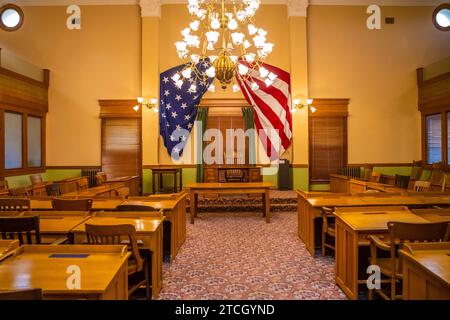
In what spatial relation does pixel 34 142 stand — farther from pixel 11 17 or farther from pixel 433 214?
pixel 433 214

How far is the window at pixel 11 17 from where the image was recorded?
10.5m

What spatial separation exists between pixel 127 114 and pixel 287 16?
21.0ft

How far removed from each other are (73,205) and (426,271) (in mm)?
4287

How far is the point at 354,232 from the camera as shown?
327 centimetres

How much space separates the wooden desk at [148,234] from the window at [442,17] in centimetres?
1194

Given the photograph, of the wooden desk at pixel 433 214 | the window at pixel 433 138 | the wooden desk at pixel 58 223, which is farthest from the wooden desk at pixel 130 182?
the window at pixel 433 138

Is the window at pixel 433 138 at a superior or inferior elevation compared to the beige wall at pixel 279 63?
inferior

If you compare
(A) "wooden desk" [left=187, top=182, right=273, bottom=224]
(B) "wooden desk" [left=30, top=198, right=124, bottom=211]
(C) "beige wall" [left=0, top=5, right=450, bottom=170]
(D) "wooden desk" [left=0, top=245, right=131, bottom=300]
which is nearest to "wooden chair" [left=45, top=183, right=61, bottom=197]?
(B) "wooden desk" [left=30, top=198, right=124, bottom=211]

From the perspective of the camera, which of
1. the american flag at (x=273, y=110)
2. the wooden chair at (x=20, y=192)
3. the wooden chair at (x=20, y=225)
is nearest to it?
the wooden chair at (x=20, y=225)

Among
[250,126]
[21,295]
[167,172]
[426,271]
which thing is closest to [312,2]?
[250,126]

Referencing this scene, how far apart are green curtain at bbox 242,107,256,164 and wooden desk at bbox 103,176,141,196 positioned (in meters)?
3.77

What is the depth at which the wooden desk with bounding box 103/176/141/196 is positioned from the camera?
844 centimetres

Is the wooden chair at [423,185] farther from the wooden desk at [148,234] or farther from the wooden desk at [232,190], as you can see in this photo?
the wooden desk at [148,234]
